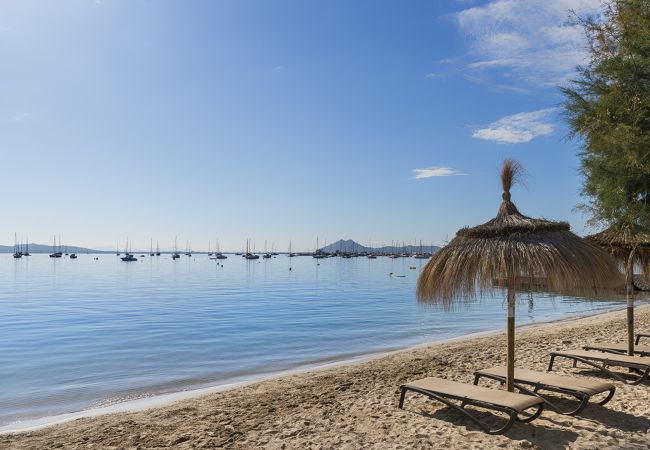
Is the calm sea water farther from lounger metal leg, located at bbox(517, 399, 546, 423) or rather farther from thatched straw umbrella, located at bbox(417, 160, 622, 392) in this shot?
lounger metal leg, located at bbox(517, 399, 546, 423)

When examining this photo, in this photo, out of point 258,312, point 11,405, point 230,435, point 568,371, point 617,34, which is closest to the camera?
point 230,435

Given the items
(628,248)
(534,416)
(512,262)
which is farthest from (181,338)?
(512,262)

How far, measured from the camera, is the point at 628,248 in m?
11.3

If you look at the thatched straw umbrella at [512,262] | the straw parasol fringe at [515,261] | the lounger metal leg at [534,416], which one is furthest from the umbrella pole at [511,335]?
the lounger metal leg at [534,416]

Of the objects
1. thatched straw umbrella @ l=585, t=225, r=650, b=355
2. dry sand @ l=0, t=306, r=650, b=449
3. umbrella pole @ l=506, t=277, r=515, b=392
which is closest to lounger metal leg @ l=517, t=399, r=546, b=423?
dry sand @ l=0, t=306, r=650, b=449

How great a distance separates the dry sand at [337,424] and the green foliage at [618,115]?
3050 millimetres

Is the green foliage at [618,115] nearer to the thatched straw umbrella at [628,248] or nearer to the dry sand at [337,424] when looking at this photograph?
the thatched straw umbrella at [628,248]

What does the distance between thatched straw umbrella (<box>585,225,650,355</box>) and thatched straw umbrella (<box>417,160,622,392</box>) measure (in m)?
2.59

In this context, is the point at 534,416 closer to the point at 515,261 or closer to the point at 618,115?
the point at 515,261

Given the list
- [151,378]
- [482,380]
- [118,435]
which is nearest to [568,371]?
[482,380]

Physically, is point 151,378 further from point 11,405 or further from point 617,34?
point 617,34

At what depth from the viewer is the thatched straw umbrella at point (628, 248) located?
352 inches

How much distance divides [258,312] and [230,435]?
24151 mm

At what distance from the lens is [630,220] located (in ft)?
30.0
